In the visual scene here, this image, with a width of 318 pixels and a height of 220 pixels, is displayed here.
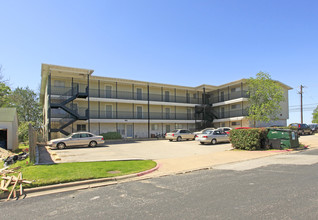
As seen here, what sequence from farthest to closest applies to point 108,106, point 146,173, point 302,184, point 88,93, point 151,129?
point 151,129, point 108,106, point 88,93, point 146,173, point 302,184

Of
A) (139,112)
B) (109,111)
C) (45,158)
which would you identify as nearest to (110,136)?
(109,111)

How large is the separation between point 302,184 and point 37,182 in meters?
8.32

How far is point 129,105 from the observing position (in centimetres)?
3381

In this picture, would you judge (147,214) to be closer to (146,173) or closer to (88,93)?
(146,173)

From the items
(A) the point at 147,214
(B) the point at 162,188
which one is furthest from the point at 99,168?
(A) the point at 147,214

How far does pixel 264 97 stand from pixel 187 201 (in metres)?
22.0

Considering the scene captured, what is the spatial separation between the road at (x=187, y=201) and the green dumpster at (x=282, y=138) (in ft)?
32.5

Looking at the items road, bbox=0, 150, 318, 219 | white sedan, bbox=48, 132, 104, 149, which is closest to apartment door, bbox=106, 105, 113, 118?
white sedan, bbox=48, 132, 104, 149

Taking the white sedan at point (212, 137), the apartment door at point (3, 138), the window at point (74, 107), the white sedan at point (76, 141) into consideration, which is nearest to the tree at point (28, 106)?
the window at point (74, 107)

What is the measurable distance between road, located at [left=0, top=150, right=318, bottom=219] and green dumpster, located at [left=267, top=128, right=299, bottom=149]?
991cm

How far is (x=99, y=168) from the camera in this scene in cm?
992

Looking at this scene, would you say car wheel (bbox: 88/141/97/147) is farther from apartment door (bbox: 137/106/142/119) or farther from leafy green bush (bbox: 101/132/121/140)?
apartment door (bbox: 137/106/142/119)

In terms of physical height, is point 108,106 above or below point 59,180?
above

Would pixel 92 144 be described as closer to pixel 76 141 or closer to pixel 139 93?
pixel 76 141
